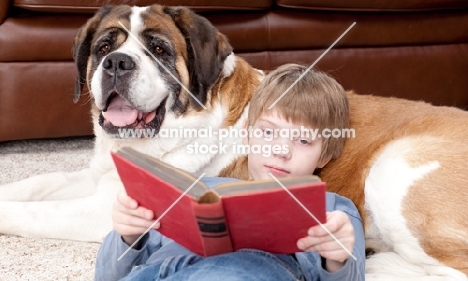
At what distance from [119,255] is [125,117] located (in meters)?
0.52

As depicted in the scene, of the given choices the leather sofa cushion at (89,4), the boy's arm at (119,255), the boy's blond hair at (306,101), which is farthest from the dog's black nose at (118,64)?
the leather sofa cushion at (89,4)

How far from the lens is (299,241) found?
0.98 m

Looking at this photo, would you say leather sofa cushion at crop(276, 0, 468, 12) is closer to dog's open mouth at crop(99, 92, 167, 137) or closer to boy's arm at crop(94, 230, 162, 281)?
dog's open mouth at crop(99, 92, 167, 137)

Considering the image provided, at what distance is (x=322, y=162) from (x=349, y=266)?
43 centimetres

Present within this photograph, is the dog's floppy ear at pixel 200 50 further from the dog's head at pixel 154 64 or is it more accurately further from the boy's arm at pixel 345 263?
the boy's arm at pixel 345 263

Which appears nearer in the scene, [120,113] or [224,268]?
[224,268]

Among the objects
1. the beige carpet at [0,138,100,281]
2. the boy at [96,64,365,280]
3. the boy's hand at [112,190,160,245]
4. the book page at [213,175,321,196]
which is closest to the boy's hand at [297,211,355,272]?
the boy at [96,64,365,280]

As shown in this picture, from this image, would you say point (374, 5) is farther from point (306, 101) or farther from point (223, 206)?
point (223, 206)

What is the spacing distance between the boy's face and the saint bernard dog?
0.22 meters

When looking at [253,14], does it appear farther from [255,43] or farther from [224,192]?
[224,192]

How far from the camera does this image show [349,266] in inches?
41.1

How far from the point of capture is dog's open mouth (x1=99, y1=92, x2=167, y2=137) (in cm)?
158

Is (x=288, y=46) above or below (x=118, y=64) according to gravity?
below

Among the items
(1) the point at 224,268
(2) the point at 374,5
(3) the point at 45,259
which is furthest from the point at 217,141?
(2) the point at 374,5
